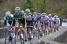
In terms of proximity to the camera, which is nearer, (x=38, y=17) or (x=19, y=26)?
(x=19, y=26)

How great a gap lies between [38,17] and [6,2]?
171 ft

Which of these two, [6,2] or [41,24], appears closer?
[41,24]

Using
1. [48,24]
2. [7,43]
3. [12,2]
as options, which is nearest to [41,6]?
[12,2]

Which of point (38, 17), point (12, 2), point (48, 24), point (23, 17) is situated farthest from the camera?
point (12, 2)

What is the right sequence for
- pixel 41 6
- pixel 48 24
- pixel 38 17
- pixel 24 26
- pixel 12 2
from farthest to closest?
pixel 12 2, pixel 41 6, pixel 48 24, pixel 38 17, pixel 24 26

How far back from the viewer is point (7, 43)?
1909 cm

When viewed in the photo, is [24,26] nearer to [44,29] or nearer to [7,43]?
[7,43]

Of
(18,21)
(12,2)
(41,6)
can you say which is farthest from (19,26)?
(12,2)

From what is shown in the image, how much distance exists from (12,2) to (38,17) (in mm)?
50790

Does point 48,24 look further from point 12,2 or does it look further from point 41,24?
point 12,2

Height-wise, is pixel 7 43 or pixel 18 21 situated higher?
pixel 18 21

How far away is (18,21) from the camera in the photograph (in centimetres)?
1741

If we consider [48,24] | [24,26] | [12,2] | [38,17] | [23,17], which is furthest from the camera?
[12,2]

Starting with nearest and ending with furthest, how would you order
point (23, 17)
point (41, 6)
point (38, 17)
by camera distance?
point (23, 17) → point (38, 17) → point (41, 6)
